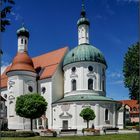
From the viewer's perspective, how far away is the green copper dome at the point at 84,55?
62250mm

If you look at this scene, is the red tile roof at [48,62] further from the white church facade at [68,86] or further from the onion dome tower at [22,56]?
the onion dome tower at [22,56]

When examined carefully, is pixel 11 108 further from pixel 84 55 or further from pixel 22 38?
pixel 84 55

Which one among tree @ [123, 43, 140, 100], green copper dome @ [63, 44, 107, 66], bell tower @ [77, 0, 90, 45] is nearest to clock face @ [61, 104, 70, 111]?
green copper dome @ [63, 44, 107, 66]

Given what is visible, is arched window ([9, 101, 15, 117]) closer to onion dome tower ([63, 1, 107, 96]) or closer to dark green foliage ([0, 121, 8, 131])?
dark green foliage ([0, 121, 8, 131])

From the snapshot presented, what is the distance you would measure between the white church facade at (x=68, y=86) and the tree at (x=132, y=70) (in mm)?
Answer: 9133

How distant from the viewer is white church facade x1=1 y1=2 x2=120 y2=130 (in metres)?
57.8

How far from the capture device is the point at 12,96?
63.3m

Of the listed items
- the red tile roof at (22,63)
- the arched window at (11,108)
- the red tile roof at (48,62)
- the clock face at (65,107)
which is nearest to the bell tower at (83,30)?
the red tile roof at (48,62)

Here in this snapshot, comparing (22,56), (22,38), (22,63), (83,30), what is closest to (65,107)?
(22,63)

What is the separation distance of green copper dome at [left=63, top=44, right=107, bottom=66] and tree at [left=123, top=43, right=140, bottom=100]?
12.1 metres

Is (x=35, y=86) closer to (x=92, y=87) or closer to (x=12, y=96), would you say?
(x=12, y=96)

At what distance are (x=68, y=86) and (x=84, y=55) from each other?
6.83 meters

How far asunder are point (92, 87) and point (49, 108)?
30.2ft

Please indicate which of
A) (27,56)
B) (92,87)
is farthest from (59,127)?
(27,56)
